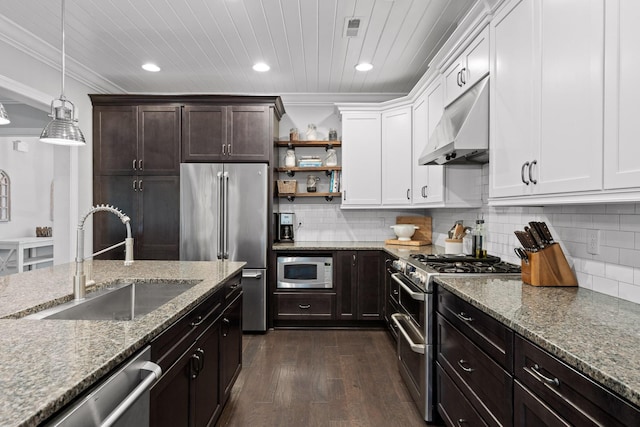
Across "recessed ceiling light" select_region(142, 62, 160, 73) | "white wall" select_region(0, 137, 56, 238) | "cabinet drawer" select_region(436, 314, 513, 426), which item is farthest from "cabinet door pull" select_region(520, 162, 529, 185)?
"white wall" select_region(0, 137, 56, 238)

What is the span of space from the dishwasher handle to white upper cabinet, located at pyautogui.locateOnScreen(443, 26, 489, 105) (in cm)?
227

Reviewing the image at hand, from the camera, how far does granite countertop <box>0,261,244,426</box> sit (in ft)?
2.40

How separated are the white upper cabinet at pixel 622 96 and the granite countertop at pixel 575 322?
48 centimetres

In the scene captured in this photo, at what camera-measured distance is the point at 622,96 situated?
1210mm

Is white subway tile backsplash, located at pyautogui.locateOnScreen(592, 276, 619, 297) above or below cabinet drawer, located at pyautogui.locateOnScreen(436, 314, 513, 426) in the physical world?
above

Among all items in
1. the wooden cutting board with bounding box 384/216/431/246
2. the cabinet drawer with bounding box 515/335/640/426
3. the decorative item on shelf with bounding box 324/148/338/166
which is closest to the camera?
the cabinet drawer with bounding box 515/335/640/426

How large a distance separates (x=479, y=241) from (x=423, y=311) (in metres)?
0.87

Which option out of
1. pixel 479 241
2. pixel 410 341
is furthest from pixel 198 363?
pixel 479 241

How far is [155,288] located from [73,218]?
8.30 feet

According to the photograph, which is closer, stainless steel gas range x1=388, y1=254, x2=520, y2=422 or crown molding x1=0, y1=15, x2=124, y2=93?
stainless steel gas range x1=388, y1=254, x2=520, y2=422

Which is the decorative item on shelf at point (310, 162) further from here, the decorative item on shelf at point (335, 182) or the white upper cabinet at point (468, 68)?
the white upper cabinet at point (468, 68)

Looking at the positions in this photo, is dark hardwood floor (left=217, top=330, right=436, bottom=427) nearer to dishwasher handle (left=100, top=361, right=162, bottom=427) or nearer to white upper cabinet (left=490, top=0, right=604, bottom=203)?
dishwasher handle (left=100, top=361, right=162, bottom=427)

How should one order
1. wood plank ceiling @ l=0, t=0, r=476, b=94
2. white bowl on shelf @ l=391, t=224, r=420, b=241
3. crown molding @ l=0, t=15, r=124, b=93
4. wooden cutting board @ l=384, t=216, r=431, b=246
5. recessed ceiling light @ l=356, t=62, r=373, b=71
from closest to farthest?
wood plank ceiling @ l=0, t=0, r=476, b=94 < crown molding @ l=0, t=15, r=124, b=93 < recessed ceiling light @ l=356, t=62, r=373, b=71 < white bowl on shelf @ l=391, t=224, r=420, b=241 < wooden cutting board @ l=384, t=216, r=431, b=246

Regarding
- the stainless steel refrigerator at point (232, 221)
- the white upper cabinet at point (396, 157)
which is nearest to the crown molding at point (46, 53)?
the stainless steel refrigerator at point (232, 221)
